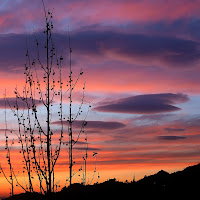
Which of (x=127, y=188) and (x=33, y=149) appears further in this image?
(x=127, y=188)

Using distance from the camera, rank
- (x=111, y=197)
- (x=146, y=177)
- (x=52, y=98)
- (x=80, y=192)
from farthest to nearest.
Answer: (x=146, y=177) → (x=80, y=192) → (x=111, y=197) → (x=52, y=98)

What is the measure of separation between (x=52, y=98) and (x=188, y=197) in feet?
25.2

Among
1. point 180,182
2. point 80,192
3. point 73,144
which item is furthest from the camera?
point 180,182

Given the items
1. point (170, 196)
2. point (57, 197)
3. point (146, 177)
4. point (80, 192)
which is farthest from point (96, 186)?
point (146, 177)

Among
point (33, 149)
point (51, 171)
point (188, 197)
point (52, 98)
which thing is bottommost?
point (188, 197)

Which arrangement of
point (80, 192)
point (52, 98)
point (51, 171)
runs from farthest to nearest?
point (80, 192)
point (52, 98)
point (51, 171)

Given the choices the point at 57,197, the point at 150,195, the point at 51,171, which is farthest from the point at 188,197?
the point at 51,171

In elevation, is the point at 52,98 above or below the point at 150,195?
above

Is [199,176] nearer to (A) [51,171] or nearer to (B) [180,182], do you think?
(B) [180,182]

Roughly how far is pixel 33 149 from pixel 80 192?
469cm

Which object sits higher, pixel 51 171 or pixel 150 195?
pixel 51 171

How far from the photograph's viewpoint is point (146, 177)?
19828 millimetres

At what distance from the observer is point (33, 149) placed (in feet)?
37.4

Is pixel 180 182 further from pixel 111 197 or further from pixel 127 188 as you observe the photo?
pixel 111 197
